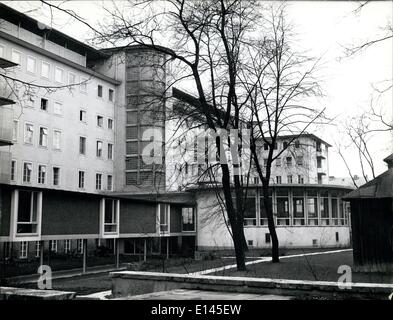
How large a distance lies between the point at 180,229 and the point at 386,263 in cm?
2692

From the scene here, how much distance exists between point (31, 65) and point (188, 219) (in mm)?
19618

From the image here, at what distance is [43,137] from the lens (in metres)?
44.0

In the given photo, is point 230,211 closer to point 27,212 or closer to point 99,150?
point 27,212

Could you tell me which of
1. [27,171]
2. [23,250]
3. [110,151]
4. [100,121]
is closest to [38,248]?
[23,250]

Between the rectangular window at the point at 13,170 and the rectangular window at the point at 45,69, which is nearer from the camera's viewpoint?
the rectangular window at the point at 13,170

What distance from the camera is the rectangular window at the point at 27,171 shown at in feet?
137

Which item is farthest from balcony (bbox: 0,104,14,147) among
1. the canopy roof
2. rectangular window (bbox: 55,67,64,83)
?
rectangular window (bbox: 55,67,64,83)

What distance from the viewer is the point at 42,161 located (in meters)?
43.5

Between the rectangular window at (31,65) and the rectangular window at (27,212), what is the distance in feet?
66.9

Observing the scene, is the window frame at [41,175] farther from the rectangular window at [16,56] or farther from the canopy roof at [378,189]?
the canopy roof at [378,189]

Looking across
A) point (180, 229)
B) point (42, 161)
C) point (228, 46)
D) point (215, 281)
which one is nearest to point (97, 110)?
point (42, 161)

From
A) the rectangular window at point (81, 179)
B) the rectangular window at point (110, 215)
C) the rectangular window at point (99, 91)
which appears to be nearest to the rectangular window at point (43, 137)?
the rectangular window at point (81, 179)

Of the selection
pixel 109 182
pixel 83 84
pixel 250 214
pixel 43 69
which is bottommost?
pixel 250 214
